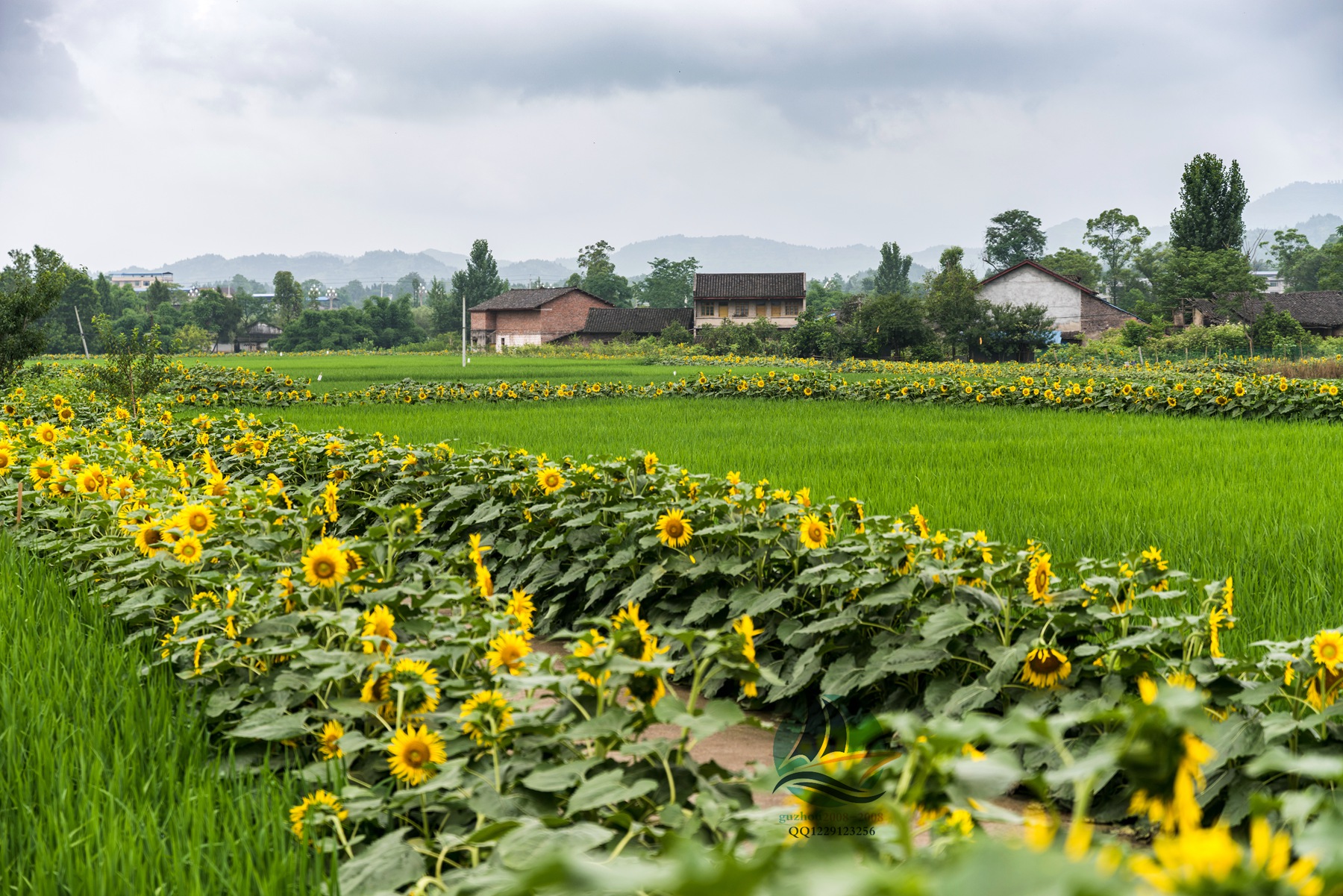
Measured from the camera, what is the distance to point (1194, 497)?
6004 millimetres

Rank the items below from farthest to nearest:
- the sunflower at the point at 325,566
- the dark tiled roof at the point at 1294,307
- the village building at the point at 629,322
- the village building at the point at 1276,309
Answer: the village building at the point at 629,322 → the dark tiled roof at the point at 1294,307 → the village building at the point at 1276,309 → the sunflower at the point at 325,566

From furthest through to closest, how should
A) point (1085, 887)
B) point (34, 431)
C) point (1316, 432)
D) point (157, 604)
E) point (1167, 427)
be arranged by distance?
point (1167, 427) → point (1316, 432) → point (34, 431) → point (157, 604) → point (1085, 887)

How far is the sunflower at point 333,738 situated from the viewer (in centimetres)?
214

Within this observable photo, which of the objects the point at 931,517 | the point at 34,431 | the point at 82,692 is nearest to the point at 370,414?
the point at 34,431

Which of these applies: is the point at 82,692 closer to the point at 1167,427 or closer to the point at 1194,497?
the point at 1194,497

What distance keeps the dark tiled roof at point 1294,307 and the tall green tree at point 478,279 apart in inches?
1803

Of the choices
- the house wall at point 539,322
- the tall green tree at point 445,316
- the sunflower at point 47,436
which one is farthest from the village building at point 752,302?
the sunflower at point 47,436

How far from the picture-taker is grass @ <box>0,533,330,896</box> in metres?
1.78

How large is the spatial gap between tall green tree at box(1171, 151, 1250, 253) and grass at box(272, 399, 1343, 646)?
36.3 meters

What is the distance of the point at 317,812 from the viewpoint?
188 centimetres

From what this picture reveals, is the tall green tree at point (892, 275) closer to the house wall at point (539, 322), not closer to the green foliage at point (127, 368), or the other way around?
the house wall at point (539, 322)

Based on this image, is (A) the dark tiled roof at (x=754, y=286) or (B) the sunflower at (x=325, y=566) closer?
(B) the sunflower at (x=325, y=566)

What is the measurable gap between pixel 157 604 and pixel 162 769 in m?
0.98

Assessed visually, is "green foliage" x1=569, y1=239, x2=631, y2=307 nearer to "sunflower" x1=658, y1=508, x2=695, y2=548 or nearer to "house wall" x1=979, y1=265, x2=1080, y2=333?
"house wall" x1=979, y1=265, x2=1080, y2=333
